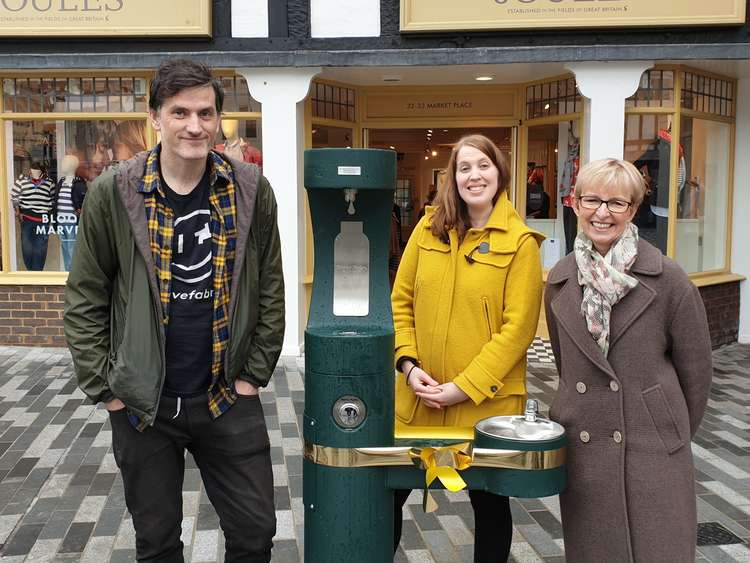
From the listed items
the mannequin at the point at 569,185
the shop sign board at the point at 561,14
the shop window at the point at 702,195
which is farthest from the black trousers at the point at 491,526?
the shop window at the point at 702,195

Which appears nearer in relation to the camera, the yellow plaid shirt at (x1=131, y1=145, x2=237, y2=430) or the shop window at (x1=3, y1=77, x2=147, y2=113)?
the yellow plaid shirt at (x1=131, y1=145, x2=237, y2=430)

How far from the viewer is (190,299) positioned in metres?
2.37

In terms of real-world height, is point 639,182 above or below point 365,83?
below

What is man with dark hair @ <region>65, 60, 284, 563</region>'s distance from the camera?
2.30 m

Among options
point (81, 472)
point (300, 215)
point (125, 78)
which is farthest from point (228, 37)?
point (81, 472)

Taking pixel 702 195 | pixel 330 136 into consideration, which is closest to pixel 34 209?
pixel 330 136

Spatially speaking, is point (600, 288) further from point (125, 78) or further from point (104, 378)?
point (125, 78)

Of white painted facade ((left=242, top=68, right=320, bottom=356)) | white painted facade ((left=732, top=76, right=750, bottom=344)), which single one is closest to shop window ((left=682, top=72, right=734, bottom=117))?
white painted facade ((left=732, top=76, right=750, bottom=344))

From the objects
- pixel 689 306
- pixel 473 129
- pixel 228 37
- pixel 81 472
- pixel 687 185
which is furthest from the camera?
pixel 473 129

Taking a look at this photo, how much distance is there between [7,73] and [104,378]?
6.35m

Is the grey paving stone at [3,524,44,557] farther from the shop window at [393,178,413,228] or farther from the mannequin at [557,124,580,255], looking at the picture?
the shop window at [393,178,413,228]

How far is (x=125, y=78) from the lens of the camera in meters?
7.57

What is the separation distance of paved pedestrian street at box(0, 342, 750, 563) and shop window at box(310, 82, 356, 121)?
11.0 feet

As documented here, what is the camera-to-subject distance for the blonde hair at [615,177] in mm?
2215
